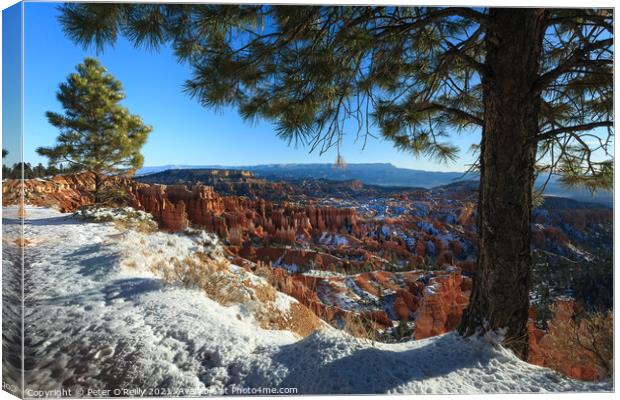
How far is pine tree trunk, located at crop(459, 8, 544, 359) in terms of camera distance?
5.24ft

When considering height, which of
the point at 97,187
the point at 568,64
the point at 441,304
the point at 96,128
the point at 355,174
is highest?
the point at 568,64

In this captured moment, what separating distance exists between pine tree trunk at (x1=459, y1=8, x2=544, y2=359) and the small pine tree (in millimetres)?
1974

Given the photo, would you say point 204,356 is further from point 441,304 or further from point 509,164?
point 509,164

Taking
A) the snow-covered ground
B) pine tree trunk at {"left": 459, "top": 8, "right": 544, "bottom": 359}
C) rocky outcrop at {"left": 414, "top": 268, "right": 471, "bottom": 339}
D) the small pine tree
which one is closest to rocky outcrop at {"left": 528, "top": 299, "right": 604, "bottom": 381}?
the snow-covered ground

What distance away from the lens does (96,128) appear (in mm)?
2096

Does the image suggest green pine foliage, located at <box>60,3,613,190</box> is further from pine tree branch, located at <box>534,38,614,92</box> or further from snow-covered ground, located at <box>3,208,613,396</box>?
snow-covered ground, located at <box>3,208,613,396</box>

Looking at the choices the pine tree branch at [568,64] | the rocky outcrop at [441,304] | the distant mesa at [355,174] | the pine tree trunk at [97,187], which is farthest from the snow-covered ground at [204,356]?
the pine tree branch at [568,64]

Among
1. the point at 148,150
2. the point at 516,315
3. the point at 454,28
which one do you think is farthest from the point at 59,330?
the point at 454,28

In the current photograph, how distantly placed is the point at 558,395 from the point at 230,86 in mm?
2384

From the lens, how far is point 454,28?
6.44 feet

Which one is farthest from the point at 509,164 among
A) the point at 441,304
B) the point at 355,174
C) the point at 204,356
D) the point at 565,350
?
the point at 204,356

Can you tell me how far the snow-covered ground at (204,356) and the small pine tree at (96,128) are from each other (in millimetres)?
453

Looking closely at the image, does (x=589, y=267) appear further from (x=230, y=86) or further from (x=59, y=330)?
(x=59, y=330)

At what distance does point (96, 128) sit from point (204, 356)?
1599 mm
